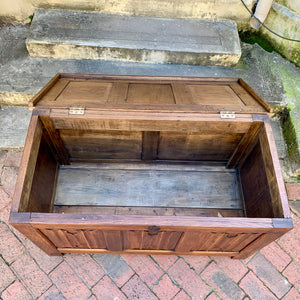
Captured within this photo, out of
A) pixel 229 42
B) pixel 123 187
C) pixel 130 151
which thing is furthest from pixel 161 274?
pixel 229 42

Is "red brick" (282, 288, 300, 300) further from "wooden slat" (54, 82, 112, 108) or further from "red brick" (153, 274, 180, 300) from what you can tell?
"wooden slat" (54, 82, 112, 108)

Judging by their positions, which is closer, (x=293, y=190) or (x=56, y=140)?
(x=56, y=140)

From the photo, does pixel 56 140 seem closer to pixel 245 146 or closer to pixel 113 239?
pixel 113 239

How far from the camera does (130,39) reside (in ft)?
9.30

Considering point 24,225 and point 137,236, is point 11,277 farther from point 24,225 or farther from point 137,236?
point 137,236

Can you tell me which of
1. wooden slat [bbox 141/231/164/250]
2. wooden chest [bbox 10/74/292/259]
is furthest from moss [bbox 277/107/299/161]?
wooden slat [bbox 141/231/164/250]

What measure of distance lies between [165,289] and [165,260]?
0.80 ft

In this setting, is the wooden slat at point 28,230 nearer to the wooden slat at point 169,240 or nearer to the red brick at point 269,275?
the wooden slat at point 169,240

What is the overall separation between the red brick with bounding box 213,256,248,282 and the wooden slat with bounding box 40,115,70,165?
5.70ft

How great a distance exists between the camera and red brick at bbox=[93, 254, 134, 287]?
246cm

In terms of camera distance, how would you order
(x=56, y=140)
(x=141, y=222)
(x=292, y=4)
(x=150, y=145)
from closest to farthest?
1. (x=141, y=222)
2. (x=56, y=140)
3. (x=150, y=145)
4. (x=292, y=4)

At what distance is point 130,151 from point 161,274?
3.89ft

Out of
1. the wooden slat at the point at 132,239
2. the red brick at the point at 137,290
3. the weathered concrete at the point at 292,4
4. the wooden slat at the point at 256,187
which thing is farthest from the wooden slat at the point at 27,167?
the weathered concrete at the point at 292,4

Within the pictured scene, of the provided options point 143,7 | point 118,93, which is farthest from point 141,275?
point 143,7
